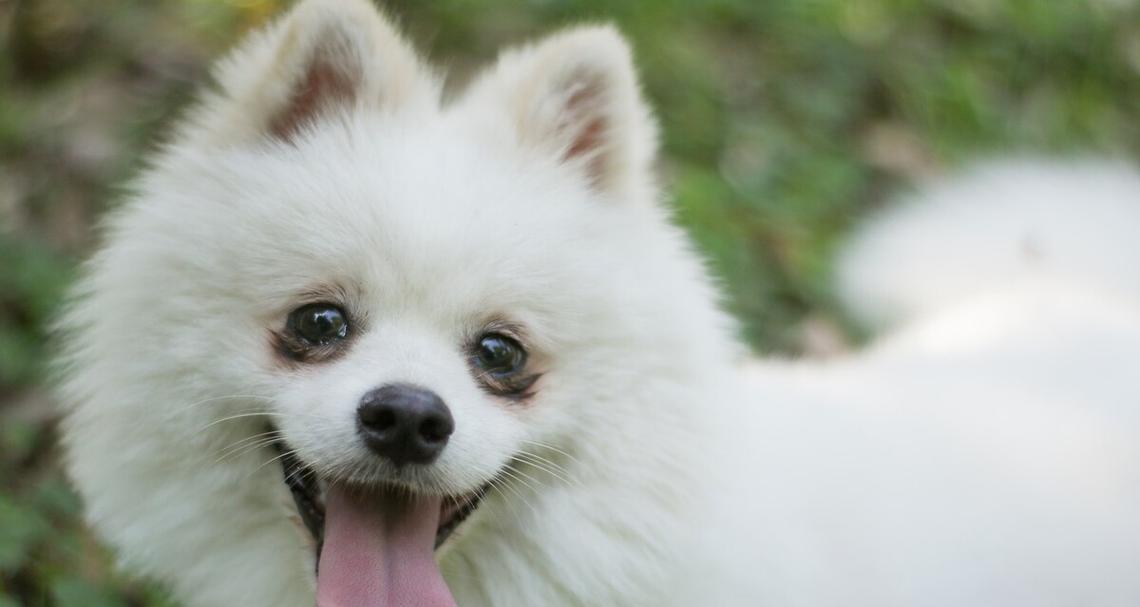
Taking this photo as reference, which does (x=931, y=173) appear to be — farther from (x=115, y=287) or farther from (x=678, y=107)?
(x=115, y=287)

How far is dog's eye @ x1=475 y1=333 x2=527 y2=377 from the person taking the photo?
8.73ft

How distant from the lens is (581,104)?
9.70 ft

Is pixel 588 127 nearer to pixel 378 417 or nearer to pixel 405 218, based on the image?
pixel 405 218

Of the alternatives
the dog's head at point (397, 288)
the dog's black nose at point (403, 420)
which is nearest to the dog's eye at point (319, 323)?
the dog's head at point (397, 288)

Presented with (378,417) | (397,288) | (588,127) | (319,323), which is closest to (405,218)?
(397,288)

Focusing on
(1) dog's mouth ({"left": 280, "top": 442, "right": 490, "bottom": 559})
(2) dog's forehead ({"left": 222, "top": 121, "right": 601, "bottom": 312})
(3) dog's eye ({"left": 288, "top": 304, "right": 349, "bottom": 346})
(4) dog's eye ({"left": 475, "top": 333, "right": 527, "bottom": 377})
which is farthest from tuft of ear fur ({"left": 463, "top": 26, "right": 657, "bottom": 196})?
(1) dog's mouth ({"left": 280, "top": 442, "right": 490, "bottom": 559})

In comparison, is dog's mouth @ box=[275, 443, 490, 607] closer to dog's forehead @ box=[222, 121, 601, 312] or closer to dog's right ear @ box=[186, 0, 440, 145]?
dog's forehead @ box=[222, 121, 601, 312]

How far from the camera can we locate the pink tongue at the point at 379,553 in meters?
2.52

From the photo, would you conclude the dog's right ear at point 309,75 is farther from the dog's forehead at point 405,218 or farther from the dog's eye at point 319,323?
the dog's eye at point 319,323

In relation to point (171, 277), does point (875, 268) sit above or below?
above

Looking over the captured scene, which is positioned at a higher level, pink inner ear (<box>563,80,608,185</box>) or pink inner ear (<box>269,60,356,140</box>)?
pink inner ear (<box>563,80,608,185</box>)

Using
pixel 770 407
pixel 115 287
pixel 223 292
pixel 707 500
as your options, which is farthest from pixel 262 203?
pixel 770 407

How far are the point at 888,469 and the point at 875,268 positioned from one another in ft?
5.81

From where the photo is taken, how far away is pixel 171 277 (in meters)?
2.63
